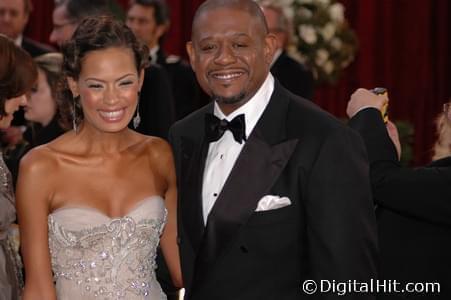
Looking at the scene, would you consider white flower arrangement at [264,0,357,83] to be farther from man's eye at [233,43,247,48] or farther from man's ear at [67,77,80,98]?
man's eye at [233,43,247,48]

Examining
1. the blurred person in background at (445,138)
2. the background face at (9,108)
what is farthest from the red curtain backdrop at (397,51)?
the blurred person in background at (445,138)

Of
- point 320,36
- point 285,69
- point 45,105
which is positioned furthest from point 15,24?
point 320,36

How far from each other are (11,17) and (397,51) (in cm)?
389

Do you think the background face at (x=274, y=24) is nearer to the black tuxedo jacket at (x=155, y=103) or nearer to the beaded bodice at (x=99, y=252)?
the black tuxedo jacket at (x=155, y=103)

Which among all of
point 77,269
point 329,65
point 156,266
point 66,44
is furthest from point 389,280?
point 329,65

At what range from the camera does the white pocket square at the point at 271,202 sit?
288 cm

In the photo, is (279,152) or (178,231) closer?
(279,152)

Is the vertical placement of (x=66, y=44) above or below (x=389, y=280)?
above

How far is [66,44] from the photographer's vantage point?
3.39 m

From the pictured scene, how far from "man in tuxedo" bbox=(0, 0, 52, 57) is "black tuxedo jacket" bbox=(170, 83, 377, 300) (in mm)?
3703

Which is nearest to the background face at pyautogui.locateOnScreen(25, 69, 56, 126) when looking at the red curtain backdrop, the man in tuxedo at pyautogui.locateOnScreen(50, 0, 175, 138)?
the man in tuxedo at pyautogui.locateOnScreen(50, 0, 175, 138)

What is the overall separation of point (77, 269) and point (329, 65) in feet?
14.6

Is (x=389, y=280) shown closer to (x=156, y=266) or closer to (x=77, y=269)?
(x=156, y=266)

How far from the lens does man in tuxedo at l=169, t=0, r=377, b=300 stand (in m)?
2.87
